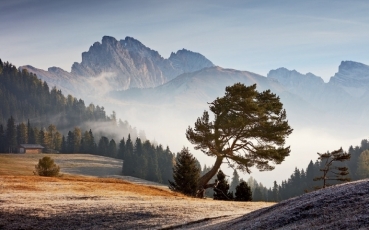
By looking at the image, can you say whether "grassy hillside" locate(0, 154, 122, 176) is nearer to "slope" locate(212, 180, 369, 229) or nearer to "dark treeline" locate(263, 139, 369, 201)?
"dark treeline" locate(263, 139, 369, 201)

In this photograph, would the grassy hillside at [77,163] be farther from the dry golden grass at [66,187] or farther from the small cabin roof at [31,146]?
the dry golden grass at [66,187]

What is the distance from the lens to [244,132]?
166 ft

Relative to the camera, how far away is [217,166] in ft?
175

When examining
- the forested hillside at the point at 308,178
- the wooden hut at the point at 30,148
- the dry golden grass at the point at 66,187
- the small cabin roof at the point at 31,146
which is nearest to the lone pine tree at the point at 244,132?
Answer: the dry golden grass at the point at 66,187

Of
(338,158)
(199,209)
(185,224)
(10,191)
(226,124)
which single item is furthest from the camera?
(226,124)

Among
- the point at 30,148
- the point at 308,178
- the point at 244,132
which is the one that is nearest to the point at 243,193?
the point at 244,132

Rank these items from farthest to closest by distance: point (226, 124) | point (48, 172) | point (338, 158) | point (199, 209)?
point (48, 172)
point (226, 124)
point (338, 158)
point (199, 209)

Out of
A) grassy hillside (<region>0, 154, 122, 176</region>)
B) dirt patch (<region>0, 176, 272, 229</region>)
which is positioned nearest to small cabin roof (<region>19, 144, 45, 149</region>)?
grassy hillside (<region>0, 154, 122, 176</region>)

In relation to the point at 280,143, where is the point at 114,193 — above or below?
below

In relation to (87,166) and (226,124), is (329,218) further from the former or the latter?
(87,166)

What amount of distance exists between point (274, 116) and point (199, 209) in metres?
27.7

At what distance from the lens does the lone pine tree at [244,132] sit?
5010cm

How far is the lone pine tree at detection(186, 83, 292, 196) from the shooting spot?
5010 centimetres

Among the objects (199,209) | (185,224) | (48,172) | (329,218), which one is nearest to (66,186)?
(199,209)
